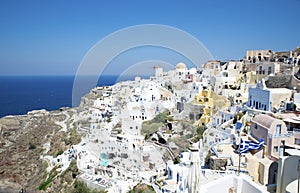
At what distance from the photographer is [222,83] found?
447 inches

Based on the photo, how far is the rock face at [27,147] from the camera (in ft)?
37.5

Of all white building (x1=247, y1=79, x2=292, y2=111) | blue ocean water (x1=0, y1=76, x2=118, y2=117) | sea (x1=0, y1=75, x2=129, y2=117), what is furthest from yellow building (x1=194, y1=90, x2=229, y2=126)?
blue ocean water (x1=0, y1=76, x2=118, y2=117)

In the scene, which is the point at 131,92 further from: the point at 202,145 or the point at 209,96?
the point at 202,145

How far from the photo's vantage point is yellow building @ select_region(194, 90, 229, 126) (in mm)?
9386

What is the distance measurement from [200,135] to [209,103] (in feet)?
7.45

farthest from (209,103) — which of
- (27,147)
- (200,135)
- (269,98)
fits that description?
(27,147)

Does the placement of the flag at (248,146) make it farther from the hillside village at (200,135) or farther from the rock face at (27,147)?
the rock face at (27,147)

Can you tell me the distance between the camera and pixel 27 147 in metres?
14.6

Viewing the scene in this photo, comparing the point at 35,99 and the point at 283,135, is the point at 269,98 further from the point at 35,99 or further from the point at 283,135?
the point at 35,99

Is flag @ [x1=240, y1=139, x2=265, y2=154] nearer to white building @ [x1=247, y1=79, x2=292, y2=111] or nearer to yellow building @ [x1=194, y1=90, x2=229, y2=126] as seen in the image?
white building @ [x1=247, y1=79, x2=292, y2=111]

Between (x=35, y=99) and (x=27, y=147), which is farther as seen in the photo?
(x=35, y=99)

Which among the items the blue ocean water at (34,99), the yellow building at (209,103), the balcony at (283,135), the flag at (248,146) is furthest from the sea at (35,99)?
the balcony at (283,135)

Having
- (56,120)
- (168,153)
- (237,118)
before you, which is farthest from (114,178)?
(56,120)

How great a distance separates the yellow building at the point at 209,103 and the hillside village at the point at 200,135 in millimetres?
36
